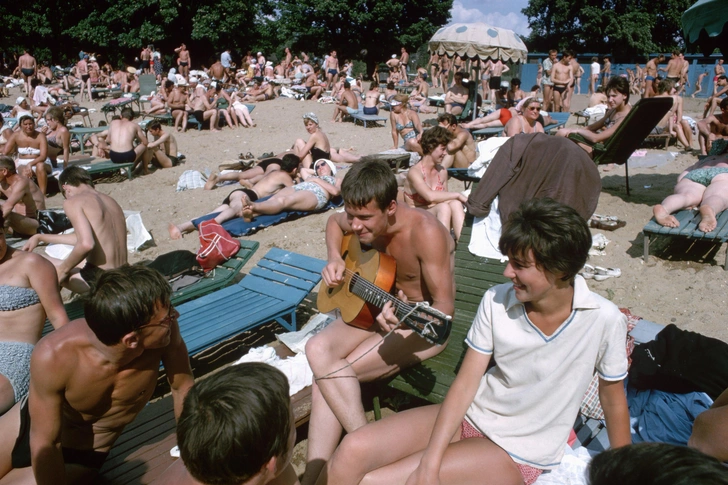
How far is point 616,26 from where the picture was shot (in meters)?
32.8

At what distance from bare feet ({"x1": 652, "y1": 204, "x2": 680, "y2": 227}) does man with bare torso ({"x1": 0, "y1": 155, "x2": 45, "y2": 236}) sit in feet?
25.0

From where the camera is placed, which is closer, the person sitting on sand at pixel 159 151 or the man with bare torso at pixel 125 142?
the man with bare torso at pixel 125 142

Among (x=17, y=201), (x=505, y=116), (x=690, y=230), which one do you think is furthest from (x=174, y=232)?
(x=505, y=116)

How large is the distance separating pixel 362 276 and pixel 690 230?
156 inches

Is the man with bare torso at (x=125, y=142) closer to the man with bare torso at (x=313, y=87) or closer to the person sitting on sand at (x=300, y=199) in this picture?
the person sitting on sand at (x=300, y=199)

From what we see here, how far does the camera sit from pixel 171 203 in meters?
9.10

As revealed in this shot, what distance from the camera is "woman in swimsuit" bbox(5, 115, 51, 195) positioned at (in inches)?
366

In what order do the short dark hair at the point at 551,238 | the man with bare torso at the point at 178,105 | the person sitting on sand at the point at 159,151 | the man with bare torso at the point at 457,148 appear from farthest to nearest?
the man with bare torso at the point at 178,105
the person sitting on sand at the point at 159,151
the man with bare torso at the point at 457,148
the short dark hair at the point at 551,238

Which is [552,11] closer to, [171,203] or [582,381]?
[171,203]

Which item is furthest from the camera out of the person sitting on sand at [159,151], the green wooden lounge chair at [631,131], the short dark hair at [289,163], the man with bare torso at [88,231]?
the person sitting on sand at [159,151]

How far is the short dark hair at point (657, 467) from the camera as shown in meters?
0.98

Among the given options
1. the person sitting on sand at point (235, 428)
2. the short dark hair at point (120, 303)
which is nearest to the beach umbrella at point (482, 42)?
the short dark hair at point (120, 303)

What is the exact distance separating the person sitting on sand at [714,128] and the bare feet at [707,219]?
3026mm

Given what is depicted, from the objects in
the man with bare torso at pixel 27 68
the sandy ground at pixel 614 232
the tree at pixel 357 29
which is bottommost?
the sandy ground at pixel 614 232
